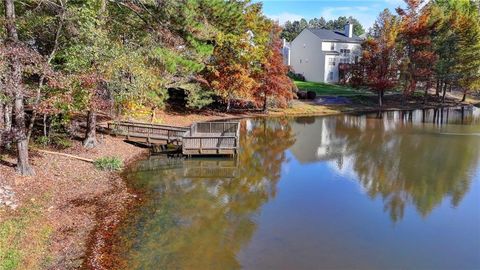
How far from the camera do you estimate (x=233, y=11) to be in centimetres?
2248

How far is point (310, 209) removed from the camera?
565 inches

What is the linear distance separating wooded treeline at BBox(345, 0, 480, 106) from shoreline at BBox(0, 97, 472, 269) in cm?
3695

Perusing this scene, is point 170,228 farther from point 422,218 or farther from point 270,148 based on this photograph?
point 270,148

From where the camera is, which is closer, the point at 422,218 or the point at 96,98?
the point at 422,218

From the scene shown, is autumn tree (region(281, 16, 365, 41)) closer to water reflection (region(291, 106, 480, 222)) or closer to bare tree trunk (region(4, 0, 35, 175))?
water reflection (region(291, 106, 480, 222))

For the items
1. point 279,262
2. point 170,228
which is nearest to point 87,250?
point 170,228

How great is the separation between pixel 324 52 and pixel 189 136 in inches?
1772

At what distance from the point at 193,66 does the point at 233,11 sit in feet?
12.4

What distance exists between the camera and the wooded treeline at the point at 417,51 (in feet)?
156

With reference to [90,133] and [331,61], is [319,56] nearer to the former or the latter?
[331,61]

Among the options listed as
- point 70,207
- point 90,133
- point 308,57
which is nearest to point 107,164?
point 90,133

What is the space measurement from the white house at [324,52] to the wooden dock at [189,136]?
137ft

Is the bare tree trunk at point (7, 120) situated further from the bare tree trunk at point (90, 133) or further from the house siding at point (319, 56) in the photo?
the house siding at point (319, 56)

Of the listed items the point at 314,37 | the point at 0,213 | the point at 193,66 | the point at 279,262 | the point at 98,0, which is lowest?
the point at 279,262
